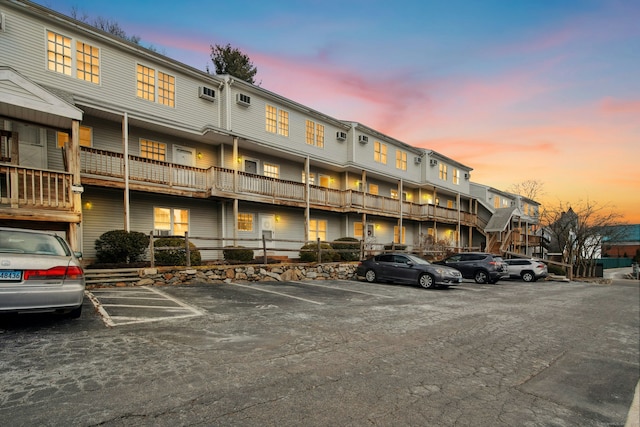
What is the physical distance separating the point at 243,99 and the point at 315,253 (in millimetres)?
9389

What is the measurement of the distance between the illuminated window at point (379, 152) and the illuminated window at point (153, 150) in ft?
51.5

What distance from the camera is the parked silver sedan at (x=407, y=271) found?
13.4 metres

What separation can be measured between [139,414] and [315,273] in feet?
42.3

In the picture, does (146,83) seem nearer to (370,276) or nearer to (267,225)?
(267,225)

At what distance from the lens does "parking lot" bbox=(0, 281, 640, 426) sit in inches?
120

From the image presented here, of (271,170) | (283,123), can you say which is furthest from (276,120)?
(271,170)

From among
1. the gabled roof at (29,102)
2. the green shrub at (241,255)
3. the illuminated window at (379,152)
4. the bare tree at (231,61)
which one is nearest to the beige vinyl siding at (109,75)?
the gabled roof at (29,102)

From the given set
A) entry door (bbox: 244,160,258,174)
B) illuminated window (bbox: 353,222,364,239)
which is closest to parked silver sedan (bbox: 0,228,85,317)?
entry door (bbox: 244,160,258,174)

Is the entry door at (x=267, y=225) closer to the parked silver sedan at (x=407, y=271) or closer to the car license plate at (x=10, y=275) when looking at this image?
the parked silver sedan at (x=407, y=271)

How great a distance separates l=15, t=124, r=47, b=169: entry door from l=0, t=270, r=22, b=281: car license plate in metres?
9.44

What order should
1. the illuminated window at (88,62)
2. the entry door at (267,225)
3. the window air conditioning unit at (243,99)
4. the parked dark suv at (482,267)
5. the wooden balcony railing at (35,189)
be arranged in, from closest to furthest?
1. the wooden balcony railing at (35,189)
2. the illuminated window at (88,62)
3. the window air conditioning unit at (243,99)
4. the parked dark suv at (482,267)
5. the entry door at (267,225)

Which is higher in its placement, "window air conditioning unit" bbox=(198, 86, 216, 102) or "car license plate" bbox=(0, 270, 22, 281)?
"window air conditioning unit" bbox=(198, 86, 216, 102)

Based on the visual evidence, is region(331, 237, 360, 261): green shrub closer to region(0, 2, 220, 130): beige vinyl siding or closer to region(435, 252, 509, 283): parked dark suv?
region(435, 252, 509, 283): parked dark suv

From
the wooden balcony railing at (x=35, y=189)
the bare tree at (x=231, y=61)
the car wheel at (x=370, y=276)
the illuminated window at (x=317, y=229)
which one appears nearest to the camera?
the wooden balcony railing at (x=35, y=189)
